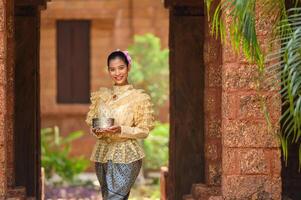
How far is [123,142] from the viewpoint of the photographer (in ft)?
28.8

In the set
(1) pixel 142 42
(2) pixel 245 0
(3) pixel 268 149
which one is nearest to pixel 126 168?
(3) pixel 268 149

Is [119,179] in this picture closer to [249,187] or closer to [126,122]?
Answer: [126,122]

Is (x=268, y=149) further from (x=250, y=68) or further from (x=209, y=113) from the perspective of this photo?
(x=209, y=113)

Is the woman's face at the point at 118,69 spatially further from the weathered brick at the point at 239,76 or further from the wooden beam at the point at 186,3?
the wooden beam at the point at 186,3

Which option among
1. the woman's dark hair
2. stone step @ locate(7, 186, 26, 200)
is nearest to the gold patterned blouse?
the woman's dark hair

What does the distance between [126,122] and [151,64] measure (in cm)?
1170

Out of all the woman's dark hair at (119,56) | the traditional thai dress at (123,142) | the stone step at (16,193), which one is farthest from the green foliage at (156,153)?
the woman's dark hair at (119,56)

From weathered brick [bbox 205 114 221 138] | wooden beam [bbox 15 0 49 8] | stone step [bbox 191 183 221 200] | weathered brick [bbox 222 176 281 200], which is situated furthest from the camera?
wooden beam [bbox 15 0 49 8]

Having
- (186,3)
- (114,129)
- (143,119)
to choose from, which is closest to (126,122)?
(143,119)

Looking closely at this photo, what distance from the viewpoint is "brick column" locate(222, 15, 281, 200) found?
909 centimetres

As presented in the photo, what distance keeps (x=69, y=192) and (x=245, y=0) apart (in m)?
10.5

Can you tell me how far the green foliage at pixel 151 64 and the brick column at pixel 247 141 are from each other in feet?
36.3

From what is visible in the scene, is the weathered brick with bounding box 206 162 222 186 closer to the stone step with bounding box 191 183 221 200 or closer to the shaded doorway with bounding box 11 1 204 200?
the stone step with bounding box 191 183 221 200

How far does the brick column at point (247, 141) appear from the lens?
9.09 m
